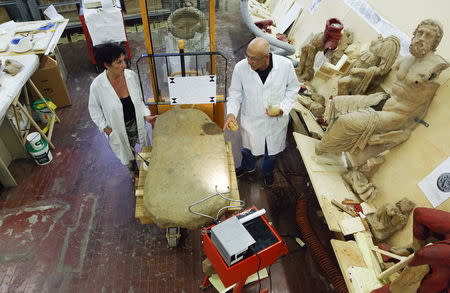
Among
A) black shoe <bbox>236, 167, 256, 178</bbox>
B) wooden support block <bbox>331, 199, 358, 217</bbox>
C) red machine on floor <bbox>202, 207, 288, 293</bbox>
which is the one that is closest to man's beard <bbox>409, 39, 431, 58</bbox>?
wooden support block <bbox>331, 199, 358, 217</bbox>

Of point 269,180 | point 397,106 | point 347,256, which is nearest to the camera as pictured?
point 347,256

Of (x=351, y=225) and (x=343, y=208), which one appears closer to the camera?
(x=351, y=225)

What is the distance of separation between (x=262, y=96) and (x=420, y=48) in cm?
133

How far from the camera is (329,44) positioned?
3.71m

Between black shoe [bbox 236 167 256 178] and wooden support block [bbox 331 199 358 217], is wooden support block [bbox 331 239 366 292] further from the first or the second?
black shoe [bbox 236 167 256 178]

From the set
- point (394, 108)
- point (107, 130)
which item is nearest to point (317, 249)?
point (394, 108)

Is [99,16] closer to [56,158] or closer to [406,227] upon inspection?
[56,158]

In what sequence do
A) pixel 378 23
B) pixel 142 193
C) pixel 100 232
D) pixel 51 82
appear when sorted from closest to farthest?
pixel 142 193 < pixel 100 232 < pixel 378 23 < pixel 51 82

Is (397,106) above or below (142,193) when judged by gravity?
above

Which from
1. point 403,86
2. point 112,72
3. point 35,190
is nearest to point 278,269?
point 403,86

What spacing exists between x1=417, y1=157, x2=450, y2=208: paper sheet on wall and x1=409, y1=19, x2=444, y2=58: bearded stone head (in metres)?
0.85

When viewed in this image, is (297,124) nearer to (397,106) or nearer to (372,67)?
(372,67)

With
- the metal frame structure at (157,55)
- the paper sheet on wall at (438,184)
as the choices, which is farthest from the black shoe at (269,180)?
the paper sheet on wall at (438,184)

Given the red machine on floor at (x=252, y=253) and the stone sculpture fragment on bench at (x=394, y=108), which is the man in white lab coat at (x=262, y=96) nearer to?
the stone sculpture fragment on bench at (x=394, y=108)
